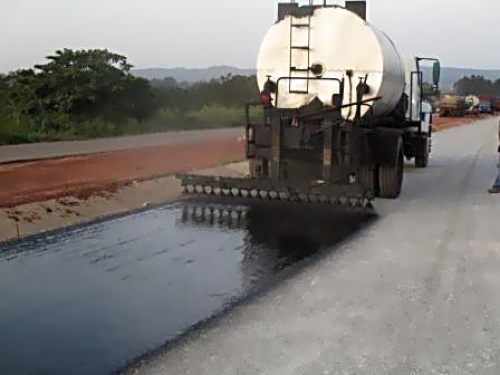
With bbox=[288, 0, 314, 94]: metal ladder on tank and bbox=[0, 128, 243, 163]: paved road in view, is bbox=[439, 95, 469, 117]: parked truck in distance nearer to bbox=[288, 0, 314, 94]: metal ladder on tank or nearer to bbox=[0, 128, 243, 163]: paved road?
bbox=[0, 128, 243, 163]: paved road

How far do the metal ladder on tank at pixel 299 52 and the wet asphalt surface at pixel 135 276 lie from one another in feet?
7.90

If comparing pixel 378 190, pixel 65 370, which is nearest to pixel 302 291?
pixel 65 370

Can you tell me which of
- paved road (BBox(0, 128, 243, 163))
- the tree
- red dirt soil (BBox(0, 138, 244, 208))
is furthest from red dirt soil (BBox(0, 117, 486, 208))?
the tree

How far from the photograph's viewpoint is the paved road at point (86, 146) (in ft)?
68.2

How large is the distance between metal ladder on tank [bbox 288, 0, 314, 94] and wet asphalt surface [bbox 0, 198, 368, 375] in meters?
2.41

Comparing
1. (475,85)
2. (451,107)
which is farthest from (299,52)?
(475,85)

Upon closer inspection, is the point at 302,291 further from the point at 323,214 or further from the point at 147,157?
the point at 147,157

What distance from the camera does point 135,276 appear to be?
793cm

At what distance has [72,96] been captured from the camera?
33188mm

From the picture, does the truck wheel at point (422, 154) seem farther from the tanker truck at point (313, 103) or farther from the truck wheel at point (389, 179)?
the tanker truck at point (313, 103)

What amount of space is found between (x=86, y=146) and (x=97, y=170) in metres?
7.34

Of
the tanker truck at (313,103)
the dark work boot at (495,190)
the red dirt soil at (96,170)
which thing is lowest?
the dark work boot at (495,190)

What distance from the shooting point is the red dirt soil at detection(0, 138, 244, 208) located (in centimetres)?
1334

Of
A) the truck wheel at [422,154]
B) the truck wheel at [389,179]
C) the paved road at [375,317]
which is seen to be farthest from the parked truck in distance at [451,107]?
the paved road at [375,317]
